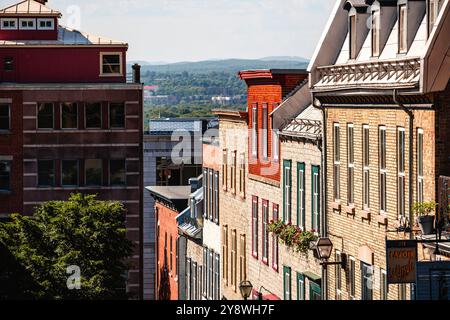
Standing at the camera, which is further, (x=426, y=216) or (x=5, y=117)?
(x=5, y=117)

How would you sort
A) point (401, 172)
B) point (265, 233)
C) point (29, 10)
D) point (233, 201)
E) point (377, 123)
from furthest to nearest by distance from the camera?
point (29, 10), point (233, 201), point (265, 233), point (377, 123), point (401, 172)

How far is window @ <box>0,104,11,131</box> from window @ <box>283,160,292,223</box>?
160ft

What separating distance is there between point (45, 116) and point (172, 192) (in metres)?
15.0

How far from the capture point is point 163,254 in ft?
275

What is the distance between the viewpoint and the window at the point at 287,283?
1871 inches

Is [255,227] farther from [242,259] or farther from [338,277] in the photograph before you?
[338,277]

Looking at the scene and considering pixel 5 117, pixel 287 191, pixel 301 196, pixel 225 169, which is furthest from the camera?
pixel 5 117

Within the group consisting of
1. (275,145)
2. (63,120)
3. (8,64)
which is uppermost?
(8,64)

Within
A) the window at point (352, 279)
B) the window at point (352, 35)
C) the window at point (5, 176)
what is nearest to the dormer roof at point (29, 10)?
the window at point (5, 176)

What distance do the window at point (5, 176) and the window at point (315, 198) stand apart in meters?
52.8

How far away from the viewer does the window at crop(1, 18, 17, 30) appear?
312ft

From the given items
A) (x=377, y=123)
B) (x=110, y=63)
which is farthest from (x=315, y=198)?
(x=110, y=63)

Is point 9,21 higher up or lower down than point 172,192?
higher up
